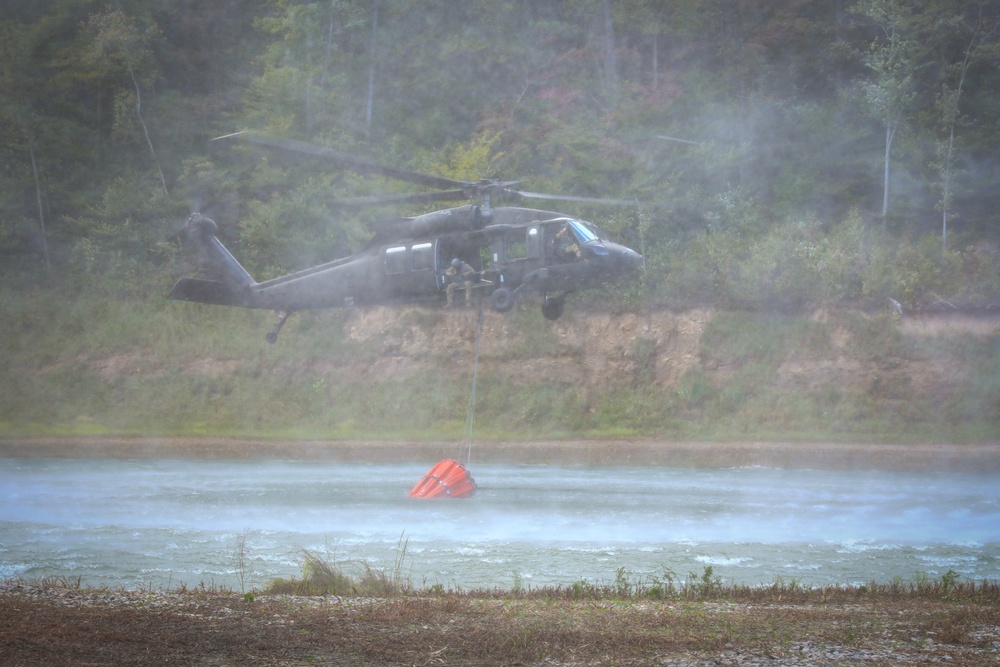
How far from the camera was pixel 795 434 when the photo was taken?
69.0 feet

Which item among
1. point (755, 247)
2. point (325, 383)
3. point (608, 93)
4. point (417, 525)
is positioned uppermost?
point (608, 93)

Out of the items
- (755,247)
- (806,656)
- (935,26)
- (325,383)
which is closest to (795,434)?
(755,247)

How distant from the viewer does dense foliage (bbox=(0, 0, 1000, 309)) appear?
23.6 metres

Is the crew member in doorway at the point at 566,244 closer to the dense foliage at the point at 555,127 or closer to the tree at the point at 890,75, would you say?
the dense foliage at the point at 555,127

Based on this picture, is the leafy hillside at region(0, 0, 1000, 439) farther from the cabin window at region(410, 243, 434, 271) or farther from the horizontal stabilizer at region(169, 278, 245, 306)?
the horizontal stabilizer at region(169, 278, 245, 306)

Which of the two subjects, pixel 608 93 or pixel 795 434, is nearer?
pixel 795 434

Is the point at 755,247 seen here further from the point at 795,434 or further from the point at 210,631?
the point at 210,631

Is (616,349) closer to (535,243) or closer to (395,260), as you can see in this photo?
(535,243)

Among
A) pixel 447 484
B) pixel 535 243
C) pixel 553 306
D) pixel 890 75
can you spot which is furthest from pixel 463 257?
pixel 890 75

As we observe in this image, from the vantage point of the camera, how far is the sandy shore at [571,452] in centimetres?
1958

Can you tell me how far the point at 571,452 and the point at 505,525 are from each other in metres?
6.78

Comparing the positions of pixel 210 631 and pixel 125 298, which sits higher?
pixel 125 298

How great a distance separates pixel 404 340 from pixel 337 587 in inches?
547

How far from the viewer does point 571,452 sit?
2052cm
